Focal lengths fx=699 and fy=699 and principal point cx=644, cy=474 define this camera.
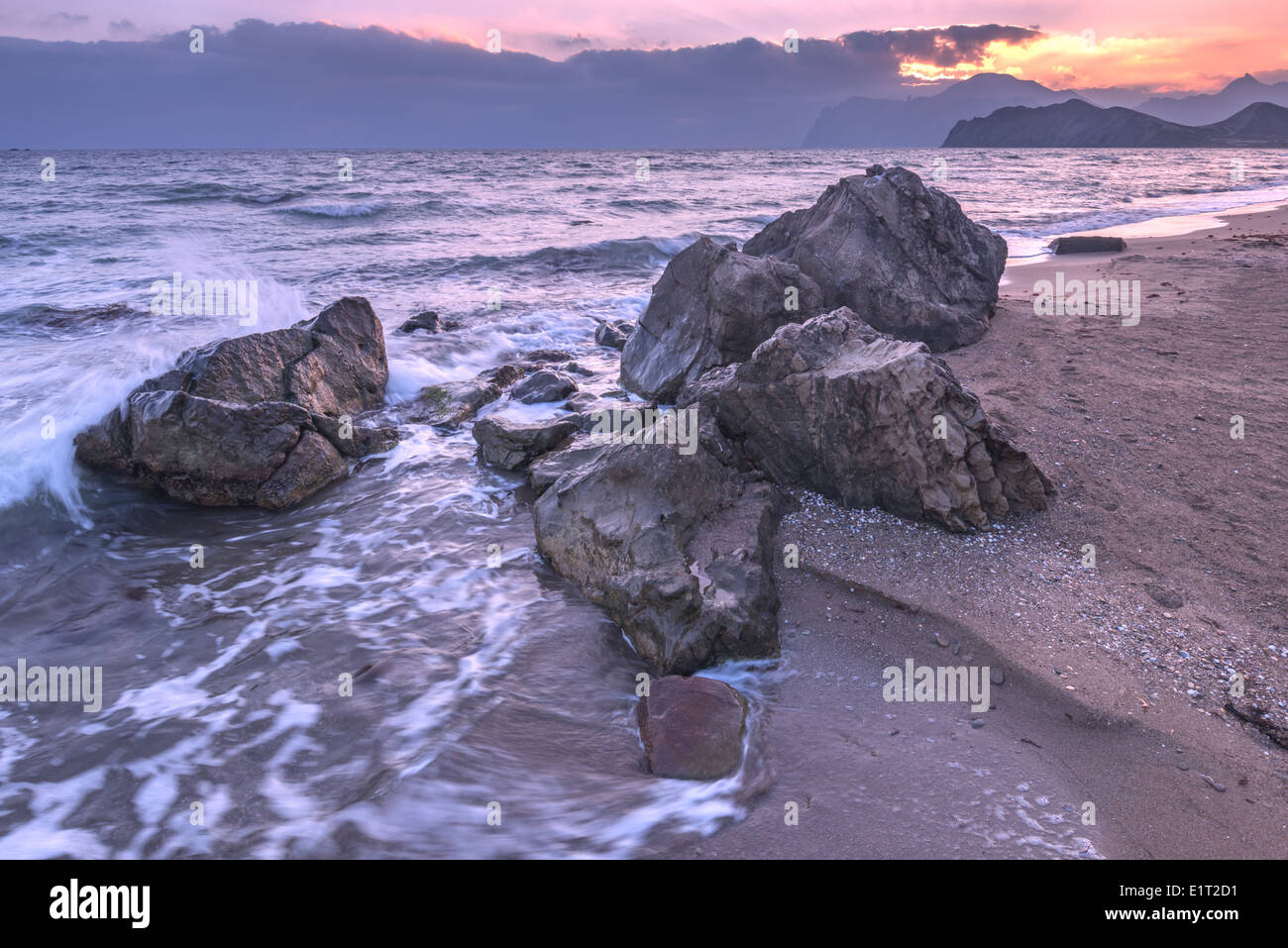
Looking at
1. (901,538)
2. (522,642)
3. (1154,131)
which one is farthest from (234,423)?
(1154,131)

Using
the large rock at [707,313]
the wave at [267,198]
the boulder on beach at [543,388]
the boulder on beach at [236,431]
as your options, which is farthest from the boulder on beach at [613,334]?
the wave at [267,198]

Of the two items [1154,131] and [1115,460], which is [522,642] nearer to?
[1115,460]

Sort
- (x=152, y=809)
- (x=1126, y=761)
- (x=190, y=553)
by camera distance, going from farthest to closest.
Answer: (x=190, y=553) → (x=152, y=809) → (x=1126, y=761)

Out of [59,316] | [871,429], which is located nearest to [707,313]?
[871,429]

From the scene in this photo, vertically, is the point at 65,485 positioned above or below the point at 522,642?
above

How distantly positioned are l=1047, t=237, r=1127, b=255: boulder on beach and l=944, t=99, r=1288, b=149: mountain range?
92.2 metres

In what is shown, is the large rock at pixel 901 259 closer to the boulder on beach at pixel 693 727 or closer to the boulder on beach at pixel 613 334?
the boulder on beach at pixel 613 334

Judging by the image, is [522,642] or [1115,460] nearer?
[522,642]

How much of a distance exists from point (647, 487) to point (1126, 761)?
262 cm

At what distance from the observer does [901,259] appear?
25.4 feet

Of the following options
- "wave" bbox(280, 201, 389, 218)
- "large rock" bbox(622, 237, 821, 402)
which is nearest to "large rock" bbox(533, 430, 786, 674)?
"large rock" bbox(622, 237, 821, 402)

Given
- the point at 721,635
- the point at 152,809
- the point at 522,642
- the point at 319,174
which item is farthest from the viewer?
the point at 319,174

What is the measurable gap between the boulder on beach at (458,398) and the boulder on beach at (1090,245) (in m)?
11.4

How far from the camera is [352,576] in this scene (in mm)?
4887
